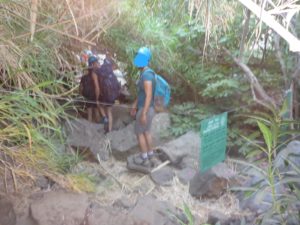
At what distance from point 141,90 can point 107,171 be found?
0.62m

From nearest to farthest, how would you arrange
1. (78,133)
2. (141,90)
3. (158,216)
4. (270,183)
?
1. (270,183)
2. (158,216)
3. (141,90)
4. (78,133)

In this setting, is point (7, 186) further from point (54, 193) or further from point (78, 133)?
point (78, 133)

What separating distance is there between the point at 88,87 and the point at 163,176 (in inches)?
31.5

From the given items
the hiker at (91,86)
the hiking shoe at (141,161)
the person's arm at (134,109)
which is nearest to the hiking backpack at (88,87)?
the hiker at (91,86)

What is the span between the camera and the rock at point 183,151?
9.57 feet

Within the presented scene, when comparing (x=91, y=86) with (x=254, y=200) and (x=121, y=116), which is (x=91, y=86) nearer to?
(x=121, y=116)

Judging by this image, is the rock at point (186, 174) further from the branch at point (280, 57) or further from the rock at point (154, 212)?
the branch at point (280, 57)

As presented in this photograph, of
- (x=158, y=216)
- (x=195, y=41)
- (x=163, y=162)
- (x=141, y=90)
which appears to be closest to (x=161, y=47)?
(x=195, y=41)

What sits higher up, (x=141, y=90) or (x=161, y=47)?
(x=161, y=47)

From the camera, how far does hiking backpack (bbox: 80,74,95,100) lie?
8.52 ft

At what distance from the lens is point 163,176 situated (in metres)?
2.85

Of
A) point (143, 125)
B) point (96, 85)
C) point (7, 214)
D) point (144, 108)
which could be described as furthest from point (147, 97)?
point (7, 214)

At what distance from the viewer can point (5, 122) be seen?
1.82 m

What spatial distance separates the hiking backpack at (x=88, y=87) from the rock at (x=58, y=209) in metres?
0.71
